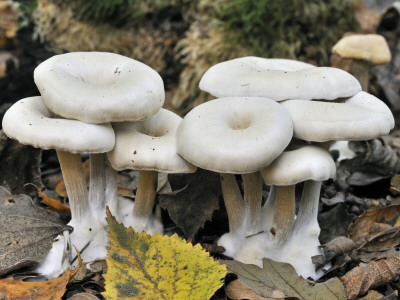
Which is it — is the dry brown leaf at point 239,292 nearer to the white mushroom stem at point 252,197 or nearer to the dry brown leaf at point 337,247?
the white mushroom stem at point 252,197

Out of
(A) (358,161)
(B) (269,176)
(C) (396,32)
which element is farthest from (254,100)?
(C) (396,32)

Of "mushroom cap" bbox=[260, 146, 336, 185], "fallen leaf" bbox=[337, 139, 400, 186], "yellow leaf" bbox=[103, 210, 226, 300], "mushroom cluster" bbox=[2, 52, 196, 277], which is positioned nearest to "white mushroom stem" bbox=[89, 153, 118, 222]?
"mushroom cluster" bbox=[2, 52, 196, 277]

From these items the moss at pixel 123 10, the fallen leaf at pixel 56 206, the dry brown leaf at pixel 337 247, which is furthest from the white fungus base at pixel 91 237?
the moss at pixel 123 10

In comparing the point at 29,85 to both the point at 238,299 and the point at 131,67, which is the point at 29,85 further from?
the point at 238,299

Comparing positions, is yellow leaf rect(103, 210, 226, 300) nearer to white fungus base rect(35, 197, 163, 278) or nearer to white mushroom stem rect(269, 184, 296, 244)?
white fungus base rect(35, 197, 163, 278)

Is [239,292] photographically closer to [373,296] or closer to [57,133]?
[373,296]

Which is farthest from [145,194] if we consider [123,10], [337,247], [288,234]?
[123,10]
